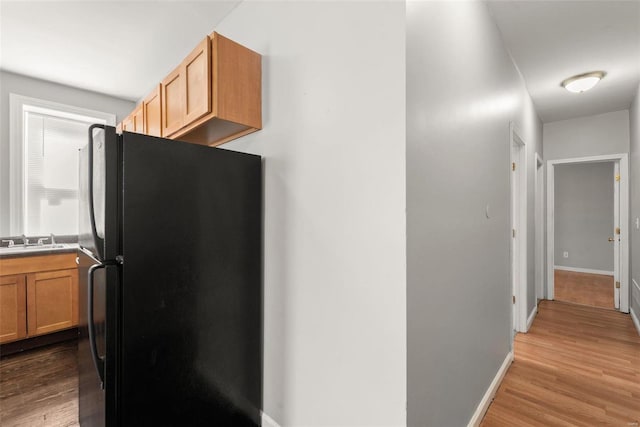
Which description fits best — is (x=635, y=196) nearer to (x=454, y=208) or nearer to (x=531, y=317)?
(x=531, y=317)

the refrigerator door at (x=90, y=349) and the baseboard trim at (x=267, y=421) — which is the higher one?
the refrigerator door at (x=90, y=349)

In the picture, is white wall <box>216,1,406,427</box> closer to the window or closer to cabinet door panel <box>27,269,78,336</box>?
cabinet door panel <box>27,269,78,336</box>

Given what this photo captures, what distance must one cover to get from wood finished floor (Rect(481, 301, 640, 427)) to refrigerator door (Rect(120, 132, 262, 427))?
1595mm

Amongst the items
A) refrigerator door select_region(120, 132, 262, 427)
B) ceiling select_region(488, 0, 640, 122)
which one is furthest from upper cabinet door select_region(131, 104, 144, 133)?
ceiling select_region(488, 0, 640, 122)

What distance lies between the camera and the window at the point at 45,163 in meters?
3.05

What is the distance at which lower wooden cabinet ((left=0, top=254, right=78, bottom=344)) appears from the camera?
8.57 feet

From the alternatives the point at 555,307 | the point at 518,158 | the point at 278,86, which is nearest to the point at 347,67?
the point at 278,86

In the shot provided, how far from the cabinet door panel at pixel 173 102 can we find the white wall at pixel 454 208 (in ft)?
4.88

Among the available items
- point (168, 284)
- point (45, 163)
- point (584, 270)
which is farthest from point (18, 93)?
point (584, 270)

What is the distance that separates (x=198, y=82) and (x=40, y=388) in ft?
8.35

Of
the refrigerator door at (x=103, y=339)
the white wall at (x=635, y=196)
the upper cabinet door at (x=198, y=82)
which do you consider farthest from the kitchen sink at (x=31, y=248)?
the white wall at (x=635, y=196)

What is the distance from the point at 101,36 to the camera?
240 cm

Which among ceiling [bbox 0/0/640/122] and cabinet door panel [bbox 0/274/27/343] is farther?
cabinet door panel [bbox 0/274/27/343]

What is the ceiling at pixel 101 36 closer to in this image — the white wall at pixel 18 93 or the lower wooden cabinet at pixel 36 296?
the white wall at pixel 18 93
